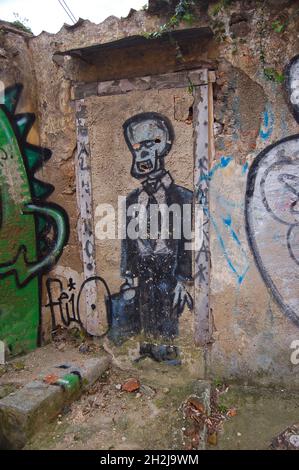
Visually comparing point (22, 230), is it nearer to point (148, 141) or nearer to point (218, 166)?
point (148, 141)

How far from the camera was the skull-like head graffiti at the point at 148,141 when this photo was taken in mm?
3497

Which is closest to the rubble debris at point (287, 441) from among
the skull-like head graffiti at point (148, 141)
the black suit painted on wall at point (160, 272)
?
the black suit painted on wall at point (160, 272)

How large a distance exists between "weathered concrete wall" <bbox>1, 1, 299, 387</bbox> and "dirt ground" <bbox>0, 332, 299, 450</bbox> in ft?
0.71

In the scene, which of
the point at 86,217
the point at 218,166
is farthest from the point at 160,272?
the point at 218,166

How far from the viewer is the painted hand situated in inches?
141

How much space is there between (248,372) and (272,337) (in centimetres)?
41

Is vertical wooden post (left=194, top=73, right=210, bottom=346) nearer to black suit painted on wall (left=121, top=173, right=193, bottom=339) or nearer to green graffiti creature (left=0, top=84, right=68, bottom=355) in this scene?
black suit painted on wall (left=121, top=173, right=193, bottom=339)

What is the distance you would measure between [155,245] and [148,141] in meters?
0.97

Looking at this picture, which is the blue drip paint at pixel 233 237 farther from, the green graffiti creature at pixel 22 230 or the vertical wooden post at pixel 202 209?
the green graffiti creature at pixel 22 230

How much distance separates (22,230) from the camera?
386 cm

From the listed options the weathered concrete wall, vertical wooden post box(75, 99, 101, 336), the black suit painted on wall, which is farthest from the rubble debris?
vertical wooden post box(75, 99, 101, 336)

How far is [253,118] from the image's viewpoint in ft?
10.6

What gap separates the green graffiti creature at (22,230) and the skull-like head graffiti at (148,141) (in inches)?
37.3
